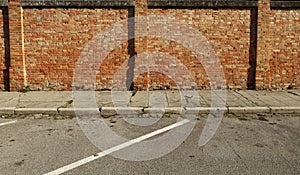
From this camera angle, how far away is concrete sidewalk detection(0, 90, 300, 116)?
667cm

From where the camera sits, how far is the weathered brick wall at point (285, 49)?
8875 mm

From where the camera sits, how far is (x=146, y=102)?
7.43 meters

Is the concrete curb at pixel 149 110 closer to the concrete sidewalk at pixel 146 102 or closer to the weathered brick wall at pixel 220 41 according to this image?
the concrete sidewalk at pixel 146 102

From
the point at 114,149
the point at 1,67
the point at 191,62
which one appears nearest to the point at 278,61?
the point at 191,62

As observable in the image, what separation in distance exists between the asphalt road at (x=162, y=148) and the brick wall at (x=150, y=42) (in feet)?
10.7

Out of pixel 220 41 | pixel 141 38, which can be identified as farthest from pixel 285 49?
pixel 141 38

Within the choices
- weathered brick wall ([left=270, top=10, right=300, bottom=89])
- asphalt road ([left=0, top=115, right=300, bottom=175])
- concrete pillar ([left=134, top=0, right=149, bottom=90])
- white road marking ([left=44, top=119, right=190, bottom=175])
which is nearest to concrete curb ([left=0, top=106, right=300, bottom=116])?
asphalt road ([left=0, top=115, right=300, bottom=175])

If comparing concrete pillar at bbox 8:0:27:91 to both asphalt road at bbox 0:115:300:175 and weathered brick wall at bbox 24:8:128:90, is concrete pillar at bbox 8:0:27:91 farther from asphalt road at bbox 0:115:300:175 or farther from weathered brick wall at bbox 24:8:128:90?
asphalt road at bbox 0:115:300:175

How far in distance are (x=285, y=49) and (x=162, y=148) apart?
6815mm

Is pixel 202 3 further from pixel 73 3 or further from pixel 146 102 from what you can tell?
pixel 73 3

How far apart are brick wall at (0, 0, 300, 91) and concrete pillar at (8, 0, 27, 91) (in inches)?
1.2

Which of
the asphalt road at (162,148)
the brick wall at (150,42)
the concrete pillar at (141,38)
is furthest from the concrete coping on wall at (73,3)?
the asphalt road at (162,148)

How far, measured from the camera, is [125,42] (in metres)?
8.83

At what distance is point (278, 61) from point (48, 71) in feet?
26.1
